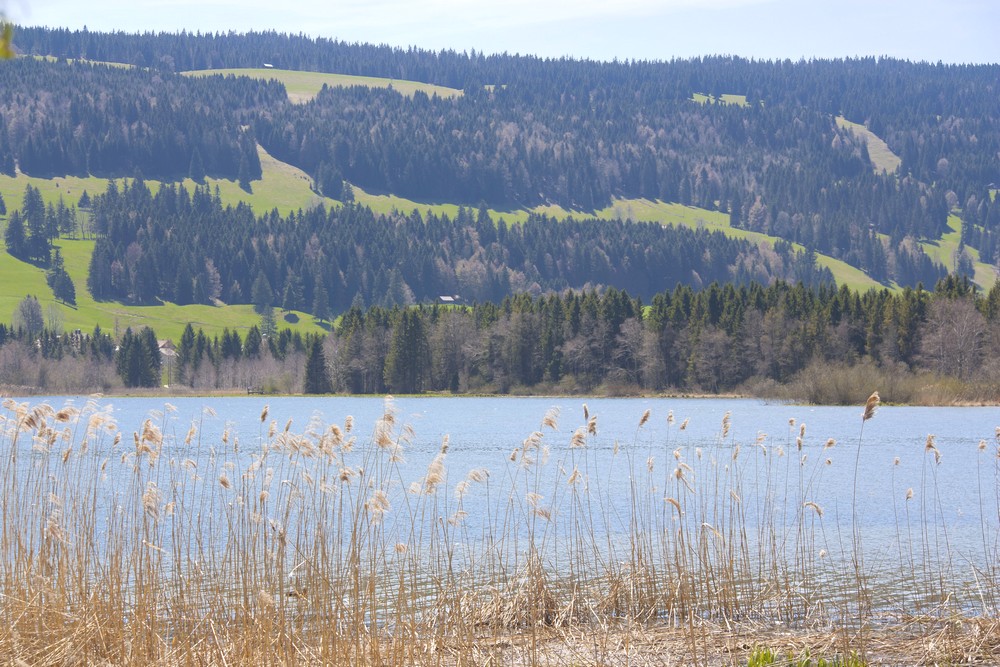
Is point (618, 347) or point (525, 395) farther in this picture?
point (525, 395)

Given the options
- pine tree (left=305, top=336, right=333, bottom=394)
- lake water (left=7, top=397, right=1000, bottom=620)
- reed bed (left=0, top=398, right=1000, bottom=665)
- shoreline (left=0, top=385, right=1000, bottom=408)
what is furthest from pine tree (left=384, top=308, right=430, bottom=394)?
reed bed (left=0, top=398, right=1000, bottom=665)

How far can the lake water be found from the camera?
18.0m

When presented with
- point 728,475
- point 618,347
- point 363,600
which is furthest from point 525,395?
point 363,600

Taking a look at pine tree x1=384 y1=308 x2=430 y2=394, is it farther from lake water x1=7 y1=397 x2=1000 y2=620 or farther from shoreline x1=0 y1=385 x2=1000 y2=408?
lake water x1=7 y1=397 x2=1000 y2=620

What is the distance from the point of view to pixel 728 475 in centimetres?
2458

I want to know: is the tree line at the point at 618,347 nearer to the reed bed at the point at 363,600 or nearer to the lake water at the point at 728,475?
the lake water at the point at 728,475

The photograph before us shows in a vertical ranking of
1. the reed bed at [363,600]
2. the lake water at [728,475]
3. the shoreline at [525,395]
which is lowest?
the shoreline at [525,395]

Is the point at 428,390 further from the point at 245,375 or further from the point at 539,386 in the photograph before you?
the point at 245,375

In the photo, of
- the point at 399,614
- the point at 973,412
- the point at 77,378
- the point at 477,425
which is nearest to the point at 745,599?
the point at 399,614

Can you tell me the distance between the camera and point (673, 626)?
1545 centimetres

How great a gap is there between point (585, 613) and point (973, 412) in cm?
6348

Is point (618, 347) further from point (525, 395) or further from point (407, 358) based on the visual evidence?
point (407, 358)

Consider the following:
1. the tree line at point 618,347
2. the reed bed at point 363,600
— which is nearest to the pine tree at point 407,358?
the tree line at point 618,347

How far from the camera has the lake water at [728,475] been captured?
59.2 ft
